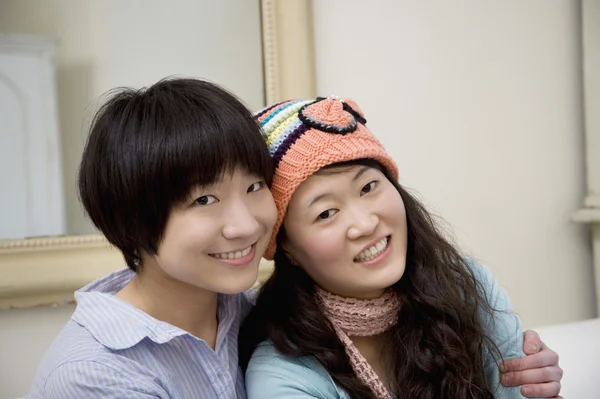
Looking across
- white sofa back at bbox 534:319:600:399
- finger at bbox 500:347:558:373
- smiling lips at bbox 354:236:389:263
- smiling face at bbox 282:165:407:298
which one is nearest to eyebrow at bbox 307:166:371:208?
smiling face at bbox 282:165:407:298

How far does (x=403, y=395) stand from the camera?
3.50ft

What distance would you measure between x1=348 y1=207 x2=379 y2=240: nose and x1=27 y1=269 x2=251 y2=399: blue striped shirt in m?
0.30

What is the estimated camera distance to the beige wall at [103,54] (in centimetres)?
159

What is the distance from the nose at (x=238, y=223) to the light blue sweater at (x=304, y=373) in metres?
0.26

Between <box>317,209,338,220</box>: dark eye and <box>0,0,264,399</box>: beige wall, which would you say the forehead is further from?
<box>0,0,264,399</box>: beige wall

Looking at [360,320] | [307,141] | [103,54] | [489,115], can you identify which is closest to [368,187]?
[307,141]

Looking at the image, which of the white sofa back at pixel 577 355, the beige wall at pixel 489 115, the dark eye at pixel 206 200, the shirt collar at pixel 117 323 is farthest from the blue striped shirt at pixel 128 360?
the beige wall at pixel 489 115

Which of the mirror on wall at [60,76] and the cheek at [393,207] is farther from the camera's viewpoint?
the mirror on wall at [60,76]

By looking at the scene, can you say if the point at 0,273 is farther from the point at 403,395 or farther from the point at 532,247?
the point at 532,247

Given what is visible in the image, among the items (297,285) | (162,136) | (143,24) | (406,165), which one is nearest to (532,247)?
(406,165)

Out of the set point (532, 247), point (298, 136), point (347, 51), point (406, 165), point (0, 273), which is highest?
point (347, 51)

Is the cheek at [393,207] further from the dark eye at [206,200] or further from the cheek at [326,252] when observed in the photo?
the dark eye at [206,200]

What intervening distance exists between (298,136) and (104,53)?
34.5 inches

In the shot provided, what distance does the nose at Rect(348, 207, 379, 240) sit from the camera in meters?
0.99
